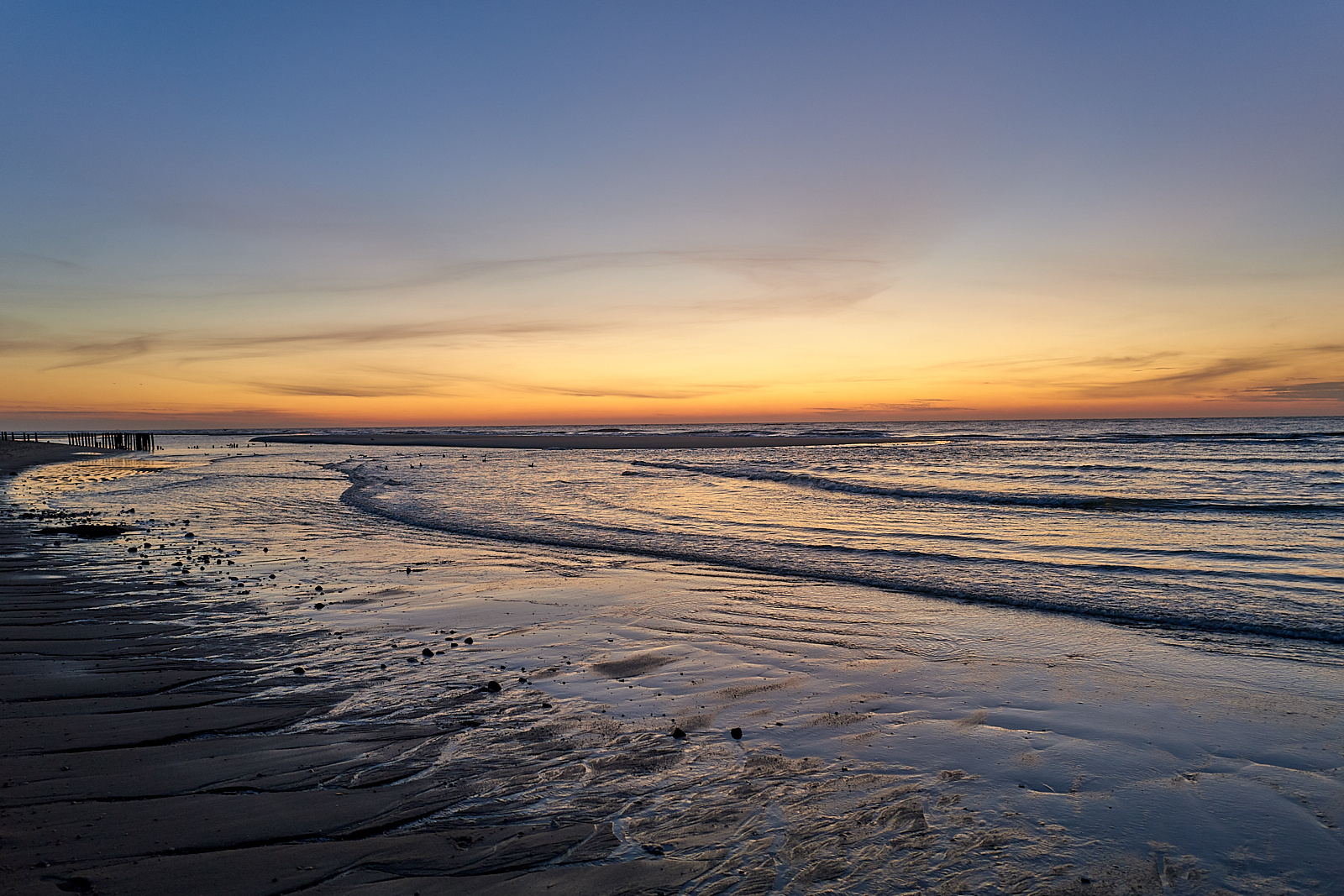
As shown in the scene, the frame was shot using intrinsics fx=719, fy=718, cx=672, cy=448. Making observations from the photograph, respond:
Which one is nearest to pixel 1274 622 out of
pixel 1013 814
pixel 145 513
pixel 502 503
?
pixel 1013 814

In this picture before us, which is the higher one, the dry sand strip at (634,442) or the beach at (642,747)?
the dry sand strip at (634,442)

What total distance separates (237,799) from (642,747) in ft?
8.34

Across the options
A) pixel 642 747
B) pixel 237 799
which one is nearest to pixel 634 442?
pixel 642 747

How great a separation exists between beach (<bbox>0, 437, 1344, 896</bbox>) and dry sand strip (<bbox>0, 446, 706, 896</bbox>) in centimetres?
2

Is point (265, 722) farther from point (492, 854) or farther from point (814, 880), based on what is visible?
point (814, 880)

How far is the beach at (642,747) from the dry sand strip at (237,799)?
0.9 inches

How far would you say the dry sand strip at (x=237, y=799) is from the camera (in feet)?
11.2

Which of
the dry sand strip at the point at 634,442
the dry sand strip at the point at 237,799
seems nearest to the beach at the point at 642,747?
the dry sand strip at the point at 237,799

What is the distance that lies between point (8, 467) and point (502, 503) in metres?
36.8

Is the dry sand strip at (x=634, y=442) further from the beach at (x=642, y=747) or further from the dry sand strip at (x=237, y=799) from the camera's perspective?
the dry sand strip at (x=237, y=799)

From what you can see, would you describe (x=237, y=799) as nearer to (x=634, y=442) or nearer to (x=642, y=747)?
(x=642, y=747)

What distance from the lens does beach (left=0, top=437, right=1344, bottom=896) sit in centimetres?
368

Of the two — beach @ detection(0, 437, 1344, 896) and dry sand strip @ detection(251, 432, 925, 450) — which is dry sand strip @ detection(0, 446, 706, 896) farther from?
dry sand strip @ detection(251, 432, 925, 450)

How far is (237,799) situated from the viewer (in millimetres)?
4117
